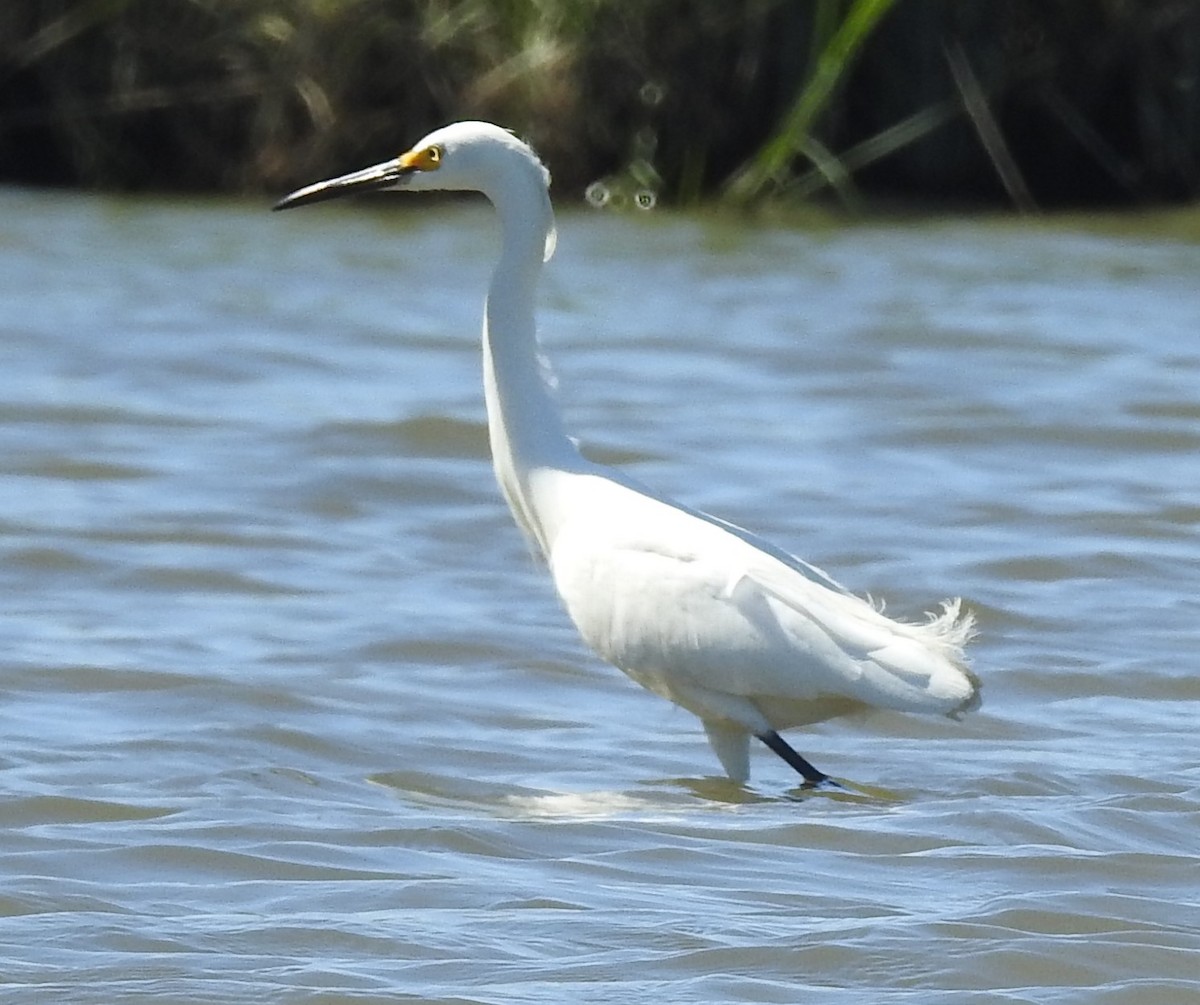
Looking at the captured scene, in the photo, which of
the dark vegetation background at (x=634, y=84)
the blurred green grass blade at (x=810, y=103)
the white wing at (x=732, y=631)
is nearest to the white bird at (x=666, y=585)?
the white wing at (x=732, y=631)

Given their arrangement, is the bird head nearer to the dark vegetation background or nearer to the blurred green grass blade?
the blurred green grass blade

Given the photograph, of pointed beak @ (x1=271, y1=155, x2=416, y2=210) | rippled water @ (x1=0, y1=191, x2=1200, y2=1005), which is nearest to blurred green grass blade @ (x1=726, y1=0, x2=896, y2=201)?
rippled water @ (x1=0, y1=191, x2=1200, y2=1005)

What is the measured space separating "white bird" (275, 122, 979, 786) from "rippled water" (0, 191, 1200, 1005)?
0.81 feet

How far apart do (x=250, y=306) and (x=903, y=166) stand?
15.0 feet

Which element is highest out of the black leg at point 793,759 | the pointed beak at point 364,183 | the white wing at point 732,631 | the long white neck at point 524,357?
the pointed beak at point 364,183

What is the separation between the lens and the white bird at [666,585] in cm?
541

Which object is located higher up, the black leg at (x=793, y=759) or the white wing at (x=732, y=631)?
the white wing at (x=732, y=631)

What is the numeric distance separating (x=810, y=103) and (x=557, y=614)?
3.62m

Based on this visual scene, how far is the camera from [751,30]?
45.9 ft

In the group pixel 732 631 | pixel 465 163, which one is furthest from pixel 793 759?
pixel 465 163

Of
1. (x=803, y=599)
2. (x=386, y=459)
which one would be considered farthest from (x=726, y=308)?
(x=803, y=599)

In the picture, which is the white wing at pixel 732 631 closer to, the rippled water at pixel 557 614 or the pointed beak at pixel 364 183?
the rippled water at pixel 557 614

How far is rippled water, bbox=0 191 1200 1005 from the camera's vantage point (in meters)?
4.22

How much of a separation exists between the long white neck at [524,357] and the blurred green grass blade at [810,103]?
166 inches
